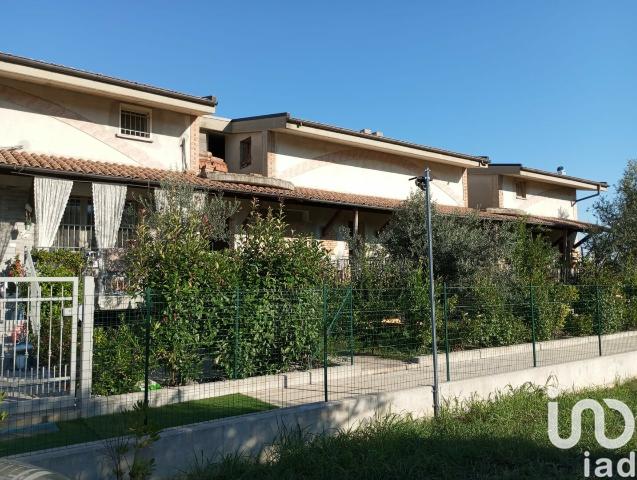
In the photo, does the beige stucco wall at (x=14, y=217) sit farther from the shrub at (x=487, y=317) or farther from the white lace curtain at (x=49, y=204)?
the shrub at (x=487, y=317)

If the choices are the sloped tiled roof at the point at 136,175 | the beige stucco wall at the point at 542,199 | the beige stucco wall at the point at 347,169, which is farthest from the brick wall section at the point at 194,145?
the beige stucco wall at the point at 542,199

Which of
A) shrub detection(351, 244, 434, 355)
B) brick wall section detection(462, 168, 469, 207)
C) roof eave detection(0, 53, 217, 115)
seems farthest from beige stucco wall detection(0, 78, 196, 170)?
brick wall section detection(462, 168, 469, 207)

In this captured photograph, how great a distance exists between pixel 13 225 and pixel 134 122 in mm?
4144

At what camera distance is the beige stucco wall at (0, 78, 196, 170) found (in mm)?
12289

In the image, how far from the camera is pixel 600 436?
6.79 meters

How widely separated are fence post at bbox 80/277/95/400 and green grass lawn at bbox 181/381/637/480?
2020 millimetres

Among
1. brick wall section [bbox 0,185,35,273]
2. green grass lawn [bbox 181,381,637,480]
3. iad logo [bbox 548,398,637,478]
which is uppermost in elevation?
brick wall section [bbox 0,185,35,273]

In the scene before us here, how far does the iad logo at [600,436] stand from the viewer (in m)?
5.65

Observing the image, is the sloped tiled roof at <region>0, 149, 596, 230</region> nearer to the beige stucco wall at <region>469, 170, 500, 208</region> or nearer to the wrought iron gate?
the wrought iron gate

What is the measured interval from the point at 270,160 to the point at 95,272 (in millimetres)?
6567

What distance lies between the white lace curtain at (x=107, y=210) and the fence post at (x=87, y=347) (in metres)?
5.19

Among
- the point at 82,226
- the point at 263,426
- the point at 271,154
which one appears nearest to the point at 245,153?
the point at 271,154

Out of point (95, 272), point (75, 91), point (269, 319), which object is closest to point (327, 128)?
point (75, 91)

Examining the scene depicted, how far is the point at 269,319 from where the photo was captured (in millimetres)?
8625
